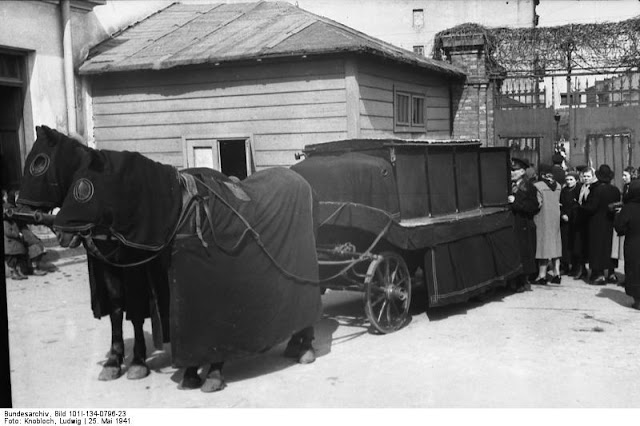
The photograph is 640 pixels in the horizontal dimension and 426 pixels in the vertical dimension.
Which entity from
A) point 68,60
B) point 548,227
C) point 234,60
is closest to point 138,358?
point 548,227

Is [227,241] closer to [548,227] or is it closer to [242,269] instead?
[242,269]

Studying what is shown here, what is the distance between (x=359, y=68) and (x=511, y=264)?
4168 mm

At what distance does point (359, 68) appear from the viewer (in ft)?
35.0

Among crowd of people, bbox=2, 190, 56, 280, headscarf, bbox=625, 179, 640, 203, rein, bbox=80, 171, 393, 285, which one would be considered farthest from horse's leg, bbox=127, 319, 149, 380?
headscarf, bbox=625, 179, 640, 203

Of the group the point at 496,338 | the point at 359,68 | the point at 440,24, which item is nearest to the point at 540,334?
the point at 496,338

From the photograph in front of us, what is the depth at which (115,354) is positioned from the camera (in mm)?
5332

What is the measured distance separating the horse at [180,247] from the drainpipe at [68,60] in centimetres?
548

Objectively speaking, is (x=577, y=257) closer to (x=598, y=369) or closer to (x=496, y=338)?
(x=496, y=338)

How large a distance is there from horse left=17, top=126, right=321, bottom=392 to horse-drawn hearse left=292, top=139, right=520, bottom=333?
38.8 inches

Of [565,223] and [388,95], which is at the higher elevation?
[388,95]

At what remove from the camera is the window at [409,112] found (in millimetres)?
12242

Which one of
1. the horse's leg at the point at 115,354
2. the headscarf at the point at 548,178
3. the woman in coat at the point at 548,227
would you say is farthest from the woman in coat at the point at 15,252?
the headscarf at the point at 548,178

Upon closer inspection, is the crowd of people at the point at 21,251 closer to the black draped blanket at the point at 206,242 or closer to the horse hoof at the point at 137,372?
the black draped blanket at the point at 206,242

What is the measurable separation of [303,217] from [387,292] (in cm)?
145
